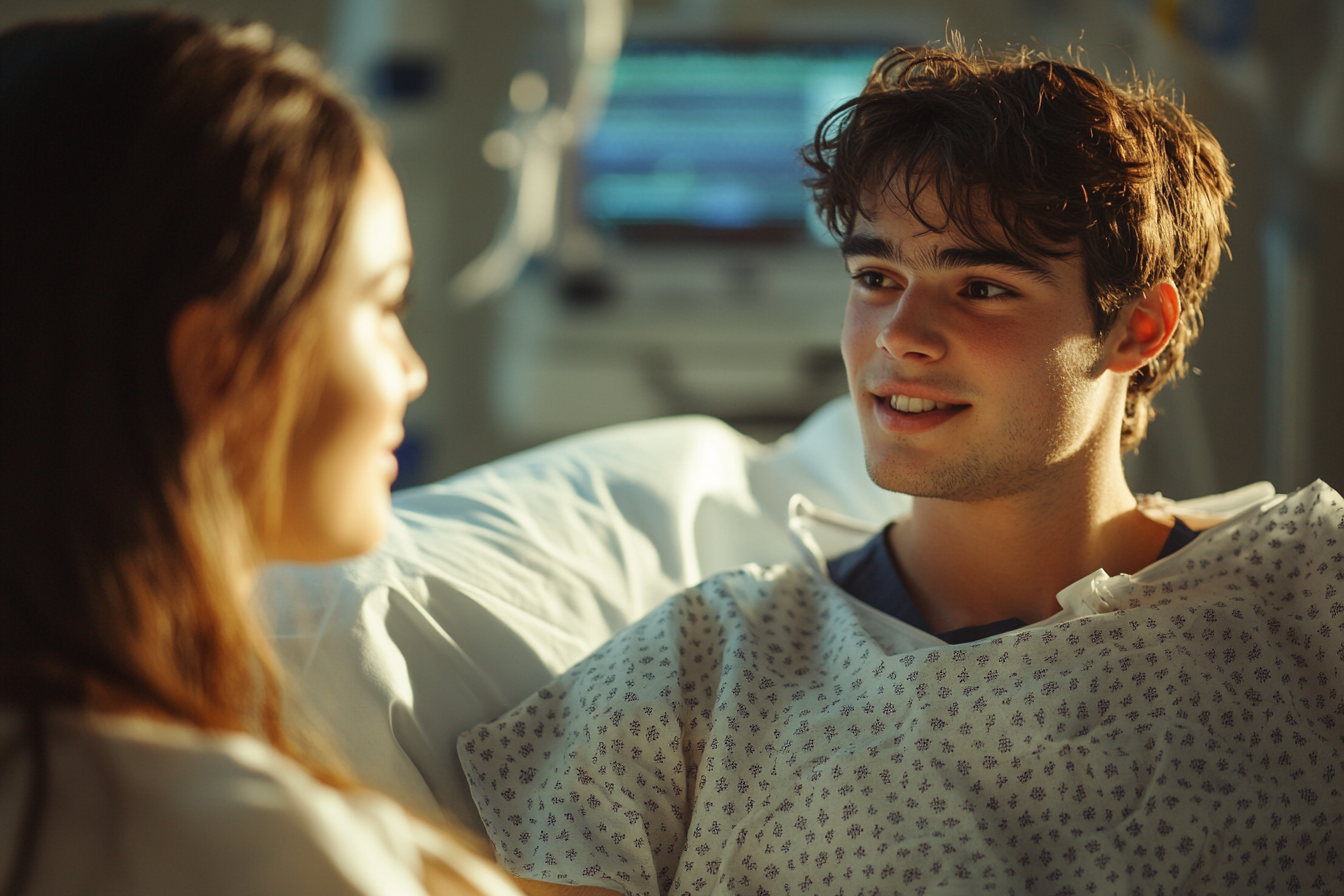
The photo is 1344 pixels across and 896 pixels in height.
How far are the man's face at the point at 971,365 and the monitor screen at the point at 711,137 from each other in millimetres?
1594

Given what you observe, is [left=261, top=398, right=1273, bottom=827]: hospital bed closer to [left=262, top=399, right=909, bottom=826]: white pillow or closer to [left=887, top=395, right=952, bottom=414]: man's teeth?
[left=262, top=399, right=909, bottom=826]: white pillow

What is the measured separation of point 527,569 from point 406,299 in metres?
0.45

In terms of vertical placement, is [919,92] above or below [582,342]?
above

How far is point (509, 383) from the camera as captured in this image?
260 cm

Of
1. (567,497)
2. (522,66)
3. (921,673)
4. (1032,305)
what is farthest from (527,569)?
(522,66)

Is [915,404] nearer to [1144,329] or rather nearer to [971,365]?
[971,365]

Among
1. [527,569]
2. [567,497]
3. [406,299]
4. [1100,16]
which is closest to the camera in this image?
[406,299]

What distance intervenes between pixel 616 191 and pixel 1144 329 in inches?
67.5

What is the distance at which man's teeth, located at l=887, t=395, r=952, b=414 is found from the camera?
0.97 meters

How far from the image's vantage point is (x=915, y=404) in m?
0.98

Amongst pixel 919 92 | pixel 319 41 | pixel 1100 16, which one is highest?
pixel 1100 16

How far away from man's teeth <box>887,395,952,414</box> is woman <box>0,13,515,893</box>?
57 centimetres

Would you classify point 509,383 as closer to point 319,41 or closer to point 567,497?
point 319,41

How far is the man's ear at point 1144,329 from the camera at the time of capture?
1021 mm
